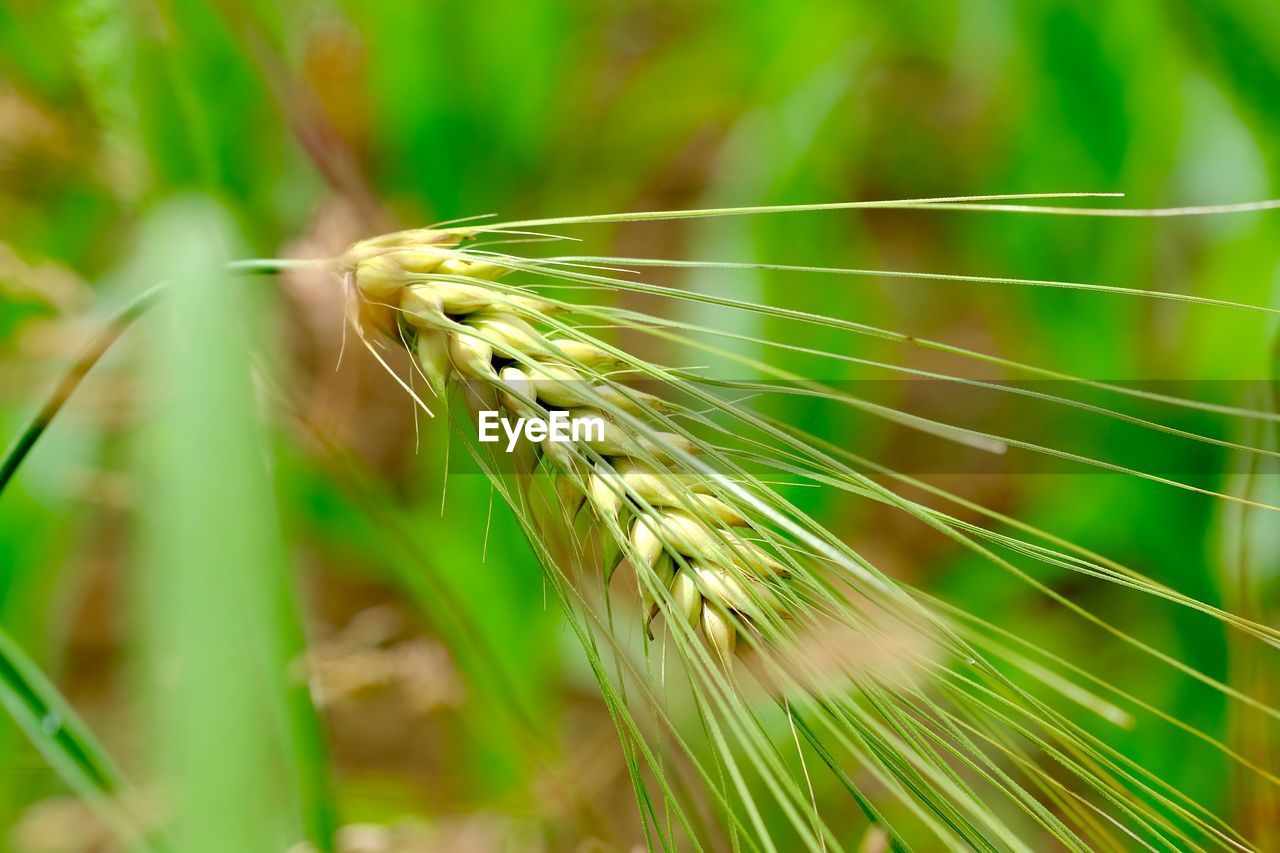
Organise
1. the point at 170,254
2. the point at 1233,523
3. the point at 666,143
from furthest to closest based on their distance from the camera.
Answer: the point at 666,143
the point at 1233,523
the point at 170,254

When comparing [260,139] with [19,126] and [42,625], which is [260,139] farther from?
[42,625]

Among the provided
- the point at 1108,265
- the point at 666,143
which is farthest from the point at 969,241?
the point at 666,143

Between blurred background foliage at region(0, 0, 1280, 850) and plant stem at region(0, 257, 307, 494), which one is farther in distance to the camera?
blurred background foliage at region(0, 0, 1280, 850)
